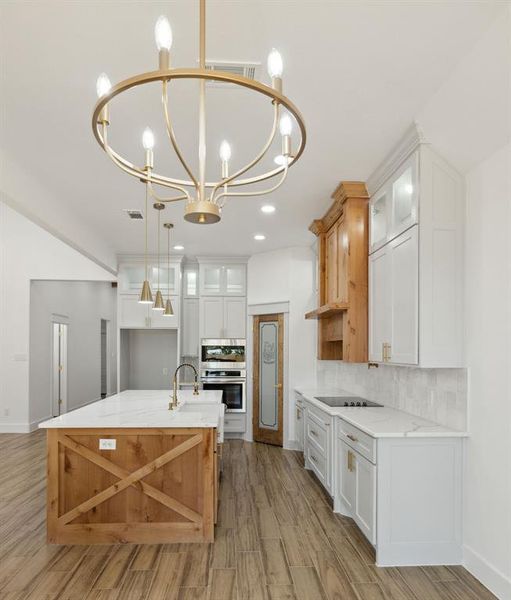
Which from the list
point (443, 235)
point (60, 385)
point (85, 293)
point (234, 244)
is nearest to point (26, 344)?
point (60, 385)

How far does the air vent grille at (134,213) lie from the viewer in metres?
4.95

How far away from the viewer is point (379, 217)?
398 centimetres

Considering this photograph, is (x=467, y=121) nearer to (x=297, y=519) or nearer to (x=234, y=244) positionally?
(x=297, y=519)

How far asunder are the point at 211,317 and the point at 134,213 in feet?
8.73

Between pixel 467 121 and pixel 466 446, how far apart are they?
2.06 meters

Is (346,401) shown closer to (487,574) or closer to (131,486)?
(487,574)

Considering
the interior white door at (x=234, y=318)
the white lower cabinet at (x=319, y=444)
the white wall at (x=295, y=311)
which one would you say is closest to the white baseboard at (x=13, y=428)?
the interior white door at (x=234, y=318)

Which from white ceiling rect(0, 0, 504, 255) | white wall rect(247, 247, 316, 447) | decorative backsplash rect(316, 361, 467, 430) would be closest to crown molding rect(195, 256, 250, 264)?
white wall rect(247, 247, 316, 447)

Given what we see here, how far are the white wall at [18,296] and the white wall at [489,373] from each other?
5926 millimetres

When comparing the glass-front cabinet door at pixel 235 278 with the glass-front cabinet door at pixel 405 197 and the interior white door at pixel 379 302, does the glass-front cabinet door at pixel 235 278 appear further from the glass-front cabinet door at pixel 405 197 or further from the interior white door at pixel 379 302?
the glass-front cabinet door at pixel 405 197

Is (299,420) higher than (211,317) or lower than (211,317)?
lower

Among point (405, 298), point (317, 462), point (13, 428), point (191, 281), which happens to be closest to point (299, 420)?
point (317, 462)

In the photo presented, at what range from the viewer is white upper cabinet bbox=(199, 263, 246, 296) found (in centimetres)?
743

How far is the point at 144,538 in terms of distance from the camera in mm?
3430
